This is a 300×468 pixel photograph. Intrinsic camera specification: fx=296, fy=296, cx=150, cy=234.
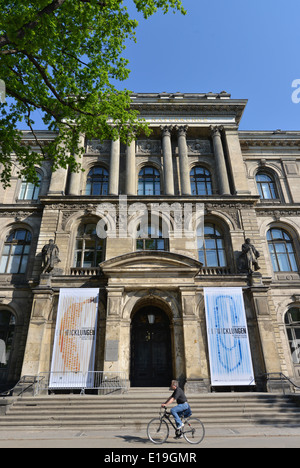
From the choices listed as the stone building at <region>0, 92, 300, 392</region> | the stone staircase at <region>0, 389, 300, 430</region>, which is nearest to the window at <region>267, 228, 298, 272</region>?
the stone building at <region>0, 92, 300, 392</region>

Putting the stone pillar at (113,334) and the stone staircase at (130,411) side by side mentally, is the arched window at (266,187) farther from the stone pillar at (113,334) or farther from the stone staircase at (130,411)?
the stone staircase at (130,411)

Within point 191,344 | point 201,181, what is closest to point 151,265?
point 191,344

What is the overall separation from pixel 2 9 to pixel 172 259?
519 inches

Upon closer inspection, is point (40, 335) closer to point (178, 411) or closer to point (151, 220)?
point (151, 220)

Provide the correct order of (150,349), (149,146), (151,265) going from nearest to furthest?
(151,265) → (150,349) → (149,146)

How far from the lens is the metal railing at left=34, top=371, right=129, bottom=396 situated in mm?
14117

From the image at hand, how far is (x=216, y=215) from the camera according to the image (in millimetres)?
19625

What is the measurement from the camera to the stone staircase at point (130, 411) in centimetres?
1045

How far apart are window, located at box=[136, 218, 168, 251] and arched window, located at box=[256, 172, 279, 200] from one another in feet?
29.1

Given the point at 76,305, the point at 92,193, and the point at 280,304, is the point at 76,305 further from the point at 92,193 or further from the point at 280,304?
the point at 280,304

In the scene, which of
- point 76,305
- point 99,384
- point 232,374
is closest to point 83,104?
point 76,305

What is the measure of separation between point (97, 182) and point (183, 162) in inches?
257

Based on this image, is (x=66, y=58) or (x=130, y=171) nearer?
(x=66, y=58)

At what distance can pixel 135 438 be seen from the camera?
836 centimetres
